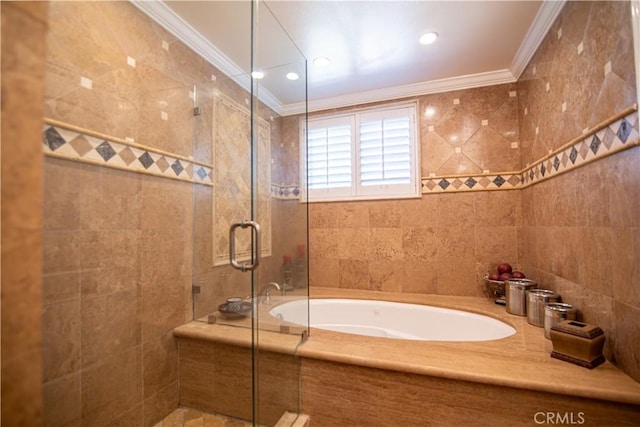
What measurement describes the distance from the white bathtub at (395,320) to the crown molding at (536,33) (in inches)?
74.0

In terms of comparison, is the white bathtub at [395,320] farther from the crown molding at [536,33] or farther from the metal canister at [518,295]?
the crown molding at [536,33]

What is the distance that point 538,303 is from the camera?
1672 millimetres

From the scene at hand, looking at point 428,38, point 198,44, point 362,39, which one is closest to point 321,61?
point 362,39

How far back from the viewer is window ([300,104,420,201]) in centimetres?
258

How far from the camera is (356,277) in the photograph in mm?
2695

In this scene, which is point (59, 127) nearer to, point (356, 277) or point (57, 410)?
point (57, 410)

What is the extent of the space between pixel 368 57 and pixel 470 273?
1.94 meters

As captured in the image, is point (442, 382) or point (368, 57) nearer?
point (442, 382)

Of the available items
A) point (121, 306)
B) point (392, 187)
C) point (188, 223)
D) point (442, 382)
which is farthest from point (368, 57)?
point (121, 306)

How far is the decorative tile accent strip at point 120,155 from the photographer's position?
3.76 feet

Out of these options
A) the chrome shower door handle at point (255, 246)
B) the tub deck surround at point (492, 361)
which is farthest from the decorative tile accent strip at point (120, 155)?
the tub deck surround at point (492, 361)

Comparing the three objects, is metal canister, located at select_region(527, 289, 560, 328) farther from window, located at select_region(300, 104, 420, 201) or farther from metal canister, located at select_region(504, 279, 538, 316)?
→ window, located at select_region(300, 104, 420, 201)

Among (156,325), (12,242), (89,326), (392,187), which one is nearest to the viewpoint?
(12,242)

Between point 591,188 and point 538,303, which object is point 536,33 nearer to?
point 591,188
